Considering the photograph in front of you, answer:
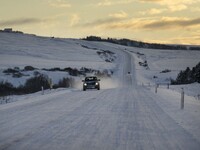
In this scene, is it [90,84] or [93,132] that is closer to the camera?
[93,132]

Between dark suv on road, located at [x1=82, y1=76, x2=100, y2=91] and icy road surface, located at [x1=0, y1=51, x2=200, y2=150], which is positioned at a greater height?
icy road surface, located at [x1=0, y1=51, x2=200, y2=150]

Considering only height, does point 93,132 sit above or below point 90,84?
above

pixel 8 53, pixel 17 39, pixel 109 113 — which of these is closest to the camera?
pixel 109 113

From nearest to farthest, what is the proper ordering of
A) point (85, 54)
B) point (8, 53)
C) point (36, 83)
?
point (36, 83), point (8, 53), point (85, 54)

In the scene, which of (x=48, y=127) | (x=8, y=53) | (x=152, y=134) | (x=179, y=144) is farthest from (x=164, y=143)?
(x=8, y=53)

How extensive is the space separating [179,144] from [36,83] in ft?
138

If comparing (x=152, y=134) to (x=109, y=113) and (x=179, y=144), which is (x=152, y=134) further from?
(x=109, y=113)

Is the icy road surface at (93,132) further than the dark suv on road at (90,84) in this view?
No

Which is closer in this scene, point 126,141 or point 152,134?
point 126,141

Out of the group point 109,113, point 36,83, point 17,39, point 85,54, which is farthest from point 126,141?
point 17,39

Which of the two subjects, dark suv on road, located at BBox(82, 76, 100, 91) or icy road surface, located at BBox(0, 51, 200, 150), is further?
dark suv on road, located at BBox(82, 76, 100, 91)

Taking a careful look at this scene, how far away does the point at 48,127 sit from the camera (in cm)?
1569

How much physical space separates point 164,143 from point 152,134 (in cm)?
178

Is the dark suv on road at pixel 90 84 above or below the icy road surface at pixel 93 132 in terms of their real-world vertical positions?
below
